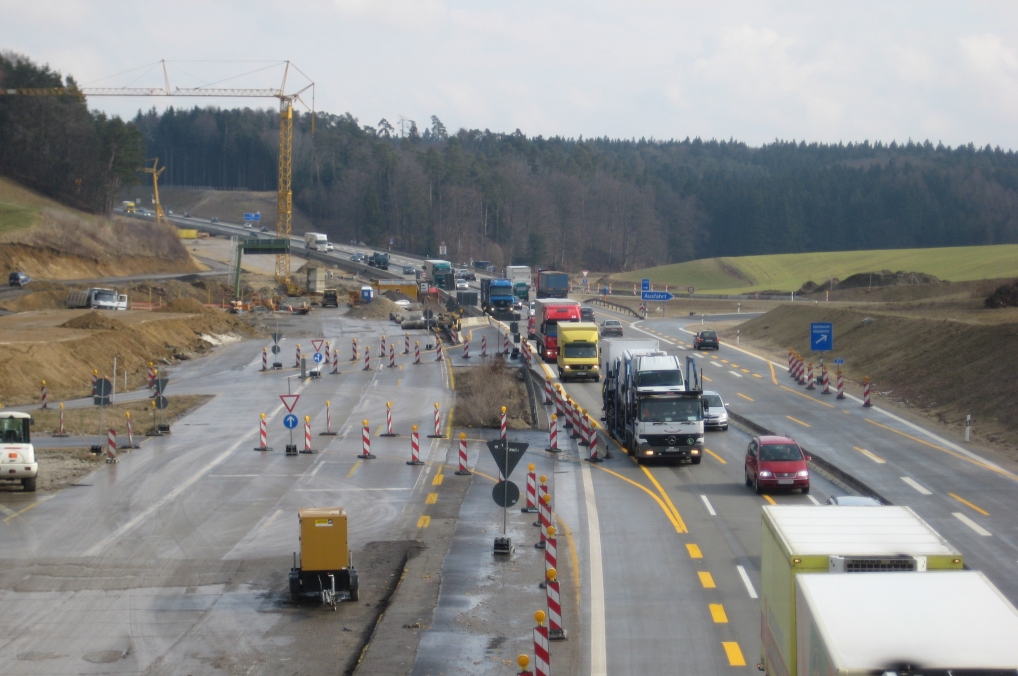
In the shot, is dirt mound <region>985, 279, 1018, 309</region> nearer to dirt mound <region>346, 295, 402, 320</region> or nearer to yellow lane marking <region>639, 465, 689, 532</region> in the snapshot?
yellow lane marking <region>639, 465, 689, 532</region>

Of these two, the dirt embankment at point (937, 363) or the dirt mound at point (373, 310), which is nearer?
the dirt embankment at point (937, 363)

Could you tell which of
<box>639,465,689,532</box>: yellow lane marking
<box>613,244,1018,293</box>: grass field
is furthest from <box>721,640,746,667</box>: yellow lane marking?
<box>613,244,1018,293</box>: grass field

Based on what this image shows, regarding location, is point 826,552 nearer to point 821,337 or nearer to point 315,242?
point 821,337

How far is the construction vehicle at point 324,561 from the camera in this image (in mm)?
17781

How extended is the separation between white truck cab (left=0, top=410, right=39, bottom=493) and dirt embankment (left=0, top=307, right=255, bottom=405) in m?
16.4

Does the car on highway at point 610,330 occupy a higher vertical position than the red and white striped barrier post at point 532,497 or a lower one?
higher

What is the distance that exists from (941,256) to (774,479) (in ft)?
418

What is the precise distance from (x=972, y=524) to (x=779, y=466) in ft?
16.1

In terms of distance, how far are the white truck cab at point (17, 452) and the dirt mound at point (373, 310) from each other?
58.5 metres

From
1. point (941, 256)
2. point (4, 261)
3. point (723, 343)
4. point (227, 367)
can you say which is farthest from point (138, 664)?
point (941, 256)

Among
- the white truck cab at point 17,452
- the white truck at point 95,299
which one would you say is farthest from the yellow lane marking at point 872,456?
the white truck at point 95,299

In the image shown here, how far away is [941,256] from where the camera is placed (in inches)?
5591

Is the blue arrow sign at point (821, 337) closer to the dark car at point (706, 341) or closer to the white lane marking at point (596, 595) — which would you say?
the dark car at point (706, 341)

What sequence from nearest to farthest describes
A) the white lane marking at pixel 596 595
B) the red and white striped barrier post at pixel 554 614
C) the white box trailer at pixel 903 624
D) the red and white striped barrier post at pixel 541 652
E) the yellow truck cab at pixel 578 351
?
the white box trailer at pixel 903 624 → the red and white striped barrier post at pixel 541 652 → the white lane marking at pixel 596 595 → the red and white striped barrier post at pixel 554 614 → the yellow truck cab at pixel 578 351
